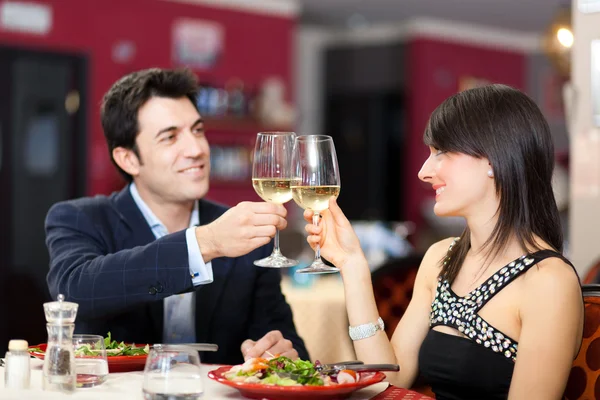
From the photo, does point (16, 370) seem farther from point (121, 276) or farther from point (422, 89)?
point (422, 89)

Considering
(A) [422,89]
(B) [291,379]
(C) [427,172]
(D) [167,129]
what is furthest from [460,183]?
(A) [422,89]

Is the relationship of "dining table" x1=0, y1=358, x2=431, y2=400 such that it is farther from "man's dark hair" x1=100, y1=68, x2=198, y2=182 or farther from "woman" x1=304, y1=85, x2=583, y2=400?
"man's dark hair" x1=100, y1=68, x2=198, y2=182

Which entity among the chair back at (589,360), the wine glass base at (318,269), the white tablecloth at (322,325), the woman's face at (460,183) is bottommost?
the white tablecloth at (322,325)

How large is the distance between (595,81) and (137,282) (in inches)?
103

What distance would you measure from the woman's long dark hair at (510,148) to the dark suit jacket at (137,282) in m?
0.69

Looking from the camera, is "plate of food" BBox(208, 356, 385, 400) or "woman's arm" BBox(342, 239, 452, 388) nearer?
"plate of food" BBox(208, 356, 385, 400)

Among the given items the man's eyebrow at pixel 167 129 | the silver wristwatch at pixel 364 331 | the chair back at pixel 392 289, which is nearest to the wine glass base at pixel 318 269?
the silver wristwatch at pixel 364 331

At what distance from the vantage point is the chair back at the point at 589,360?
1.97m

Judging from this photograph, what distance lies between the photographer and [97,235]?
246cm

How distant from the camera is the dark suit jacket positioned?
205cm

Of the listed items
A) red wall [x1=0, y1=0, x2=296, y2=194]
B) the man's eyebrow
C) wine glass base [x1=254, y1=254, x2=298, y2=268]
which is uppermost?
red wall [x1=0, y1=0, x2=296, y2=194]

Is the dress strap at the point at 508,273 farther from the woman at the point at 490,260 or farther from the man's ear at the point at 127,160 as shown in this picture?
the man's ear at the point at 127,160

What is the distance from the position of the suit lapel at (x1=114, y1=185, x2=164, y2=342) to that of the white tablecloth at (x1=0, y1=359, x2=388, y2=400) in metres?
0.65

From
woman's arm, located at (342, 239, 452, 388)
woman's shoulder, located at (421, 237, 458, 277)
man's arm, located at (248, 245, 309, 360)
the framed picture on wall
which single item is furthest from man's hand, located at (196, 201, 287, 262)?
the framed picture on wall
